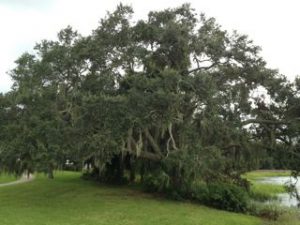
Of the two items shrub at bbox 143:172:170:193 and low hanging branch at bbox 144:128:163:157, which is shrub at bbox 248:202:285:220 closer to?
shrub at bbox 143:172:170:193

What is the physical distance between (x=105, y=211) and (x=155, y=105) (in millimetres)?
4669

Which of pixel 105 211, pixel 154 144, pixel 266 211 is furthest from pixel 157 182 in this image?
pixel 105 211

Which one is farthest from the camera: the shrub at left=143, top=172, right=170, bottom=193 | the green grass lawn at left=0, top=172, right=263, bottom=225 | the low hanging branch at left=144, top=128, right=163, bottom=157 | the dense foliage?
the shrub at left=143, top=172, right=170, bottom=193

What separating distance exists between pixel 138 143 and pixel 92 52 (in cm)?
461

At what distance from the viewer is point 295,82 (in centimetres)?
2458

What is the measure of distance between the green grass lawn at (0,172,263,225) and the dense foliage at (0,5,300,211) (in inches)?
61.9

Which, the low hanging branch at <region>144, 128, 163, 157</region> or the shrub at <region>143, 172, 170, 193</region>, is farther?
the shrub at <region>143, 172, 170, 193</region>

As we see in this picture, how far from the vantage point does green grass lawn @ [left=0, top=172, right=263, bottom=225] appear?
18312mm

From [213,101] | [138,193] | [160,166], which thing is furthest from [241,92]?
[138,193]

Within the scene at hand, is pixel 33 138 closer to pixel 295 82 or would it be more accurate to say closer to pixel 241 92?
pixel 241 92

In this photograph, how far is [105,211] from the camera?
2027cm

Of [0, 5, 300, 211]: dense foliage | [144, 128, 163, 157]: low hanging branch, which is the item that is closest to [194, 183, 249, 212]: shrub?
[0, 5, 300, 211]: dense foliage

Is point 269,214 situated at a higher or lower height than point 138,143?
lower

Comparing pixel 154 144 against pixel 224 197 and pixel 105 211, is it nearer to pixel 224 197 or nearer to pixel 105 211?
pixel 224 197
